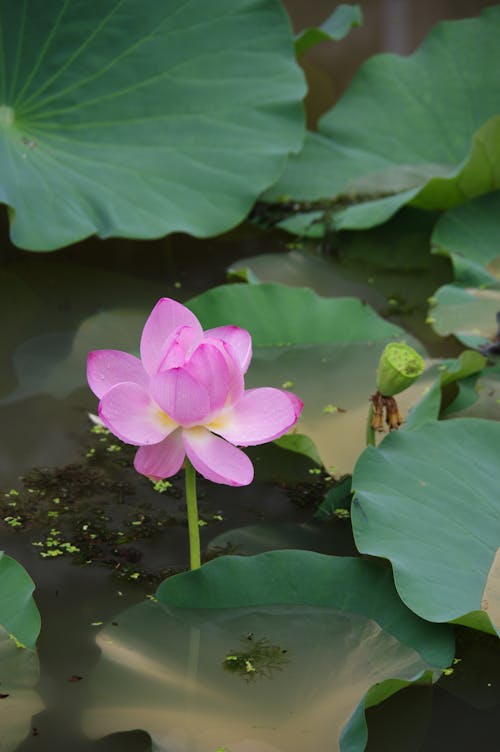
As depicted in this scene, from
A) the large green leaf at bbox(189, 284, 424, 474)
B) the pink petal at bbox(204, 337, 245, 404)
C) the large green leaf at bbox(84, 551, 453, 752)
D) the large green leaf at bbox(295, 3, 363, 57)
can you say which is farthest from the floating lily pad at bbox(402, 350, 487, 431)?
the large green leaf at bbox(295, 3, 363, 57)

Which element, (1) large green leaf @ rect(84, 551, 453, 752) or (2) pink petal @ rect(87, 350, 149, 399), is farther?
(2) pink petal @ rect(87, 350, 149, 399)

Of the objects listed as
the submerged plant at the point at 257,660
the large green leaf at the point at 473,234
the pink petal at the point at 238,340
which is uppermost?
the pink petal at the point at 238,340

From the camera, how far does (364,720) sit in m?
1.10

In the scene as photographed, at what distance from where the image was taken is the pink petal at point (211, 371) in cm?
117

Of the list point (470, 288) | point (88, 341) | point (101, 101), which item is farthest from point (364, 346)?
point (101, 101)

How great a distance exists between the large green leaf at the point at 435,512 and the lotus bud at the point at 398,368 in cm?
8

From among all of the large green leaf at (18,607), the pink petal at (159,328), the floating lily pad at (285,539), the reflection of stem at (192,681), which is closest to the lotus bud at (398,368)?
the floating lily pad at (285,539)

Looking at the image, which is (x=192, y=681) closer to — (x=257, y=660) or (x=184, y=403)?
(x=257, y=660)

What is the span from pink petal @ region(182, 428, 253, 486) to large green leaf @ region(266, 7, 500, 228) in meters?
1.44

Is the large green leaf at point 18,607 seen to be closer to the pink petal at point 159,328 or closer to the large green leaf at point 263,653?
the large green leaf at point 263,653

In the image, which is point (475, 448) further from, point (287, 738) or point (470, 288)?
point (470, 288)

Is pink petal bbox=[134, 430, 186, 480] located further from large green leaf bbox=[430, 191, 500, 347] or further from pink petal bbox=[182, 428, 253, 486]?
large green leaf bbox=[430, 191, 500, 347]

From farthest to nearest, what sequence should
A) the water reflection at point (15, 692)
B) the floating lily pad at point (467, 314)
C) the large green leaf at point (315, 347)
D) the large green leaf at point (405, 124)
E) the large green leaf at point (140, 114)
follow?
1. the large green leaf at point (405, 124)
2. the large green leaf at point (140, 114)
3. the floating lily pad at point (467, 314)
4. the large green leaf at point (315, 347)
5. the water reflection at point (15, 692)

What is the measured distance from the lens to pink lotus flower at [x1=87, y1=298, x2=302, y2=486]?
1181mm
